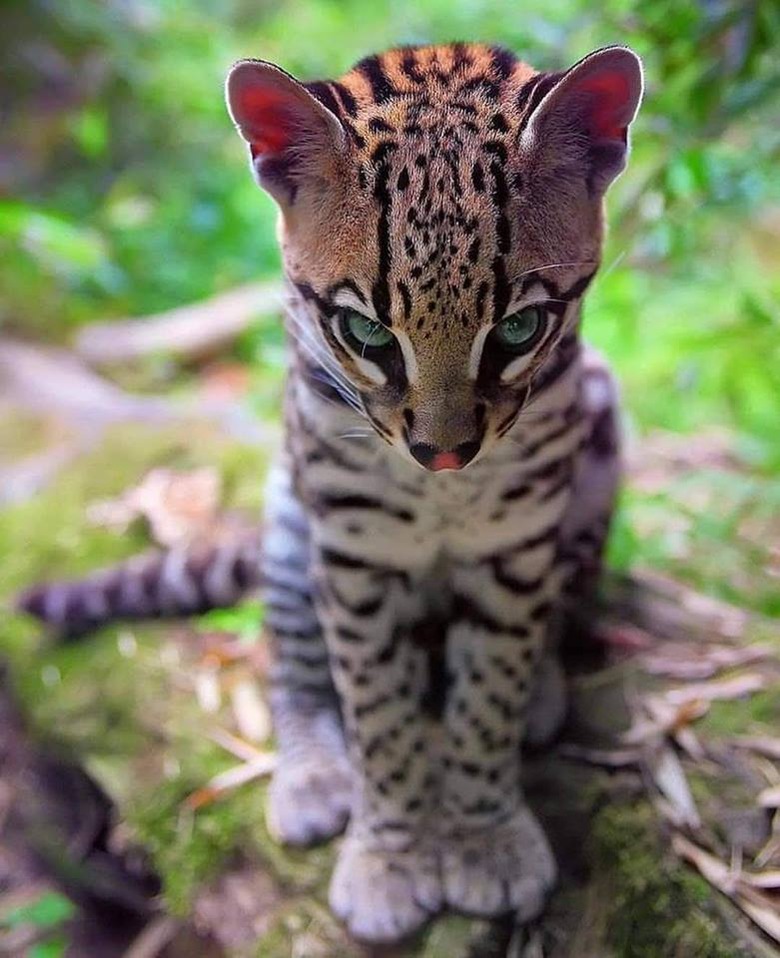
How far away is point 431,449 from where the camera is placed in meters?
1.12

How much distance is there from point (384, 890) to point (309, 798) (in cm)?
23

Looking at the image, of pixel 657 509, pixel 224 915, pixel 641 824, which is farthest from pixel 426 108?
pixel 657 509

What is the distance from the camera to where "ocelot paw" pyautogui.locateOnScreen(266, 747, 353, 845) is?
5.57 ft

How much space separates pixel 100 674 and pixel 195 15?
426 cm

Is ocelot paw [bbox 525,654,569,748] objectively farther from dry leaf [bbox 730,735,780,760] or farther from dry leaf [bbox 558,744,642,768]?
dry leaf [bbox 730,735,780,760]

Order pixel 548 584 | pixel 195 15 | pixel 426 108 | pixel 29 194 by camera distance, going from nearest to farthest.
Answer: pixel 426 108 → pixel 548 584 → pixel 29 194 → pixel 195 15

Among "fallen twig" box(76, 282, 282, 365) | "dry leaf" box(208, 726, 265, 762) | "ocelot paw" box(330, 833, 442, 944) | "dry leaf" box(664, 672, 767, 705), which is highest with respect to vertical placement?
"fallen twig" box(76, 282, 282, 365)

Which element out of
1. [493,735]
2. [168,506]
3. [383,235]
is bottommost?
[493,735]

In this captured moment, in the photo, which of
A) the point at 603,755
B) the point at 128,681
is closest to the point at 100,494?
the point at 128,681

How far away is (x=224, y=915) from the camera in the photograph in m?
1.69

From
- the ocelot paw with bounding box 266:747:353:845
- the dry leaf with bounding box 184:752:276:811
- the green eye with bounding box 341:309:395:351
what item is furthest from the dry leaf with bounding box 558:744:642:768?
the green eye with bounding box 341:309:395:351

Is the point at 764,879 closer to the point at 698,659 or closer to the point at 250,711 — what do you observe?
the point at 698,659

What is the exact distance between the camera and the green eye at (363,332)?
1124 millimetres

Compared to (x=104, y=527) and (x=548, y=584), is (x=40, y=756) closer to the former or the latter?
(x=104, y=527)
